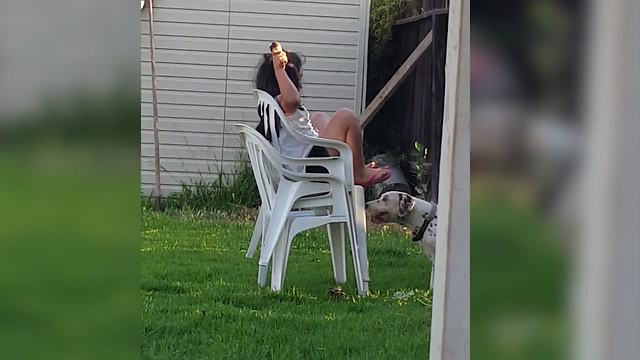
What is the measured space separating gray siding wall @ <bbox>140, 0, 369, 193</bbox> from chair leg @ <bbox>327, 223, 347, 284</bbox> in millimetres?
1856

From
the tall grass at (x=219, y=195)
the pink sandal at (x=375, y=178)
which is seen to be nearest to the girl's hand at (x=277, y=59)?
the pink sandal at (x=375, y=178)

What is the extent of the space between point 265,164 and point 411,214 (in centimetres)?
65

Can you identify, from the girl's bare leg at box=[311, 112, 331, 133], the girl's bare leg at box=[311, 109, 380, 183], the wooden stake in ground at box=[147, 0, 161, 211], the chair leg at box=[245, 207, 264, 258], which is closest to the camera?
the girl's bare leg at box=[311, 109, 380, 183]

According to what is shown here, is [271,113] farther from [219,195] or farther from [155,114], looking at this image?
[155,114]

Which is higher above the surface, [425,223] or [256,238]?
[425,223]

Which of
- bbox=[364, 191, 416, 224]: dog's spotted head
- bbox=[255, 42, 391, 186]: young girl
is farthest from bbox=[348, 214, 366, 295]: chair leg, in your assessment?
bbox=[255, 42, 391, 186]: young girl

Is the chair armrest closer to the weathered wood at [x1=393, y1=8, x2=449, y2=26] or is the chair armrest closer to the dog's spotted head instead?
the dog's spotted head

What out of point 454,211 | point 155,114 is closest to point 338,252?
point 155,114

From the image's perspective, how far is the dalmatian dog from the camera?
315 centimetres

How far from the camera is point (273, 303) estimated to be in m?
3.13

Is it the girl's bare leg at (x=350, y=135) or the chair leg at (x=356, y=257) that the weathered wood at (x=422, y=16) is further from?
the chair leg at (x=356, y=257)
